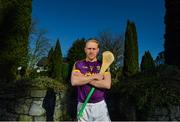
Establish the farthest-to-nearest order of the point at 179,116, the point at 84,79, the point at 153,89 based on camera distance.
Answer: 1. the point at 153,89
2. the point at 179,116
3. the point at 84,79

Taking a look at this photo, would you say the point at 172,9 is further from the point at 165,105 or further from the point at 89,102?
the point at 89,102

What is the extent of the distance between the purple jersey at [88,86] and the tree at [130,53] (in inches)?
948

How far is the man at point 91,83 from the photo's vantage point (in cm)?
351

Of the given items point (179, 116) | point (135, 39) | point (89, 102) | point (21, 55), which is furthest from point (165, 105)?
point (135, 39)

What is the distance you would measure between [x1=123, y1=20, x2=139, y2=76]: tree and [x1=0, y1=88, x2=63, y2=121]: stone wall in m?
21.0

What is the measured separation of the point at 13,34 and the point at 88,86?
9.31 metres

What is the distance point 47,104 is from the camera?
278 inches

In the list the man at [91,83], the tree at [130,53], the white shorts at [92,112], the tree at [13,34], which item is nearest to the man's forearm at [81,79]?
the man at [91,83]

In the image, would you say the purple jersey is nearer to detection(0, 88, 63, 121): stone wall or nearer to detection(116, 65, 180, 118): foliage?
detection(116, 65, 180, 118): foliage

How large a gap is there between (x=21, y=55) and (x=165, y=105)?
27.7 ft

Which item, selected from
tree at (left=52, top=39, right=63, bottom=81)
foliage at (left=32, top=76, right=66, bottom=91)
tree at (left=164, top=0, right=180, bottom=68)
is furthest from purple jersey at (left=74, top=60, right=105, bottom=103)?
tree at (left=52, top=39, right=63, bottom=81)

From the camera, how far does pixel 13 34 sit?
40.2 feet

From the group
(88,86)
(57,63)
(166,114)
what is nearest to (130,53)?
(57,63)

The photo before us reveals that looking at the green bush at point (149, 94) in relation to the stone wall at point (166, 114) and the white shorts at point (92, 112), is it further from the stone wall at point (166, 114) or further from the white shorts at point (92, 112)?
the white shorts at point (92, 112)
